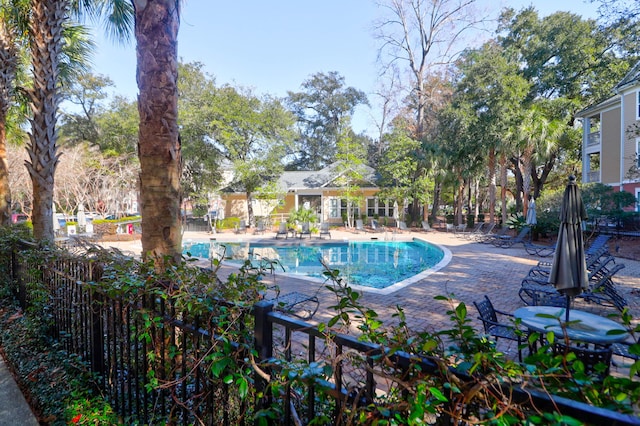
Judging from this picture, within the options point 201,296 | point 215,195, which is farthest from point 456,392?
point 215,195

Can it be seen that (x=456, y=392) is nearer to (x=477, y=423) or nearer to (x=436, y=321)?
(x=477, y=423)

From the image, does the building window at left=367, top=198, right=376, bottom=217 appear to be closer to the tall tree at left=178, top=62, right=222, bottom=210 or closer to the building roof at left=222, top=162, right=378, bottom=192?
the building roof at left=222, top=162, right=378, bottom=192

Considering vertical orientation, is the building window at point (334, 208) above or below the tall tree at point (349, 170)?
below

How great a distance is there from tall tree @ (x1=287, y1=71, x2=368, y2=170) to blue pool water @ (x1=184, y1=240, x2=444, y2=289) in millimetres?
25129

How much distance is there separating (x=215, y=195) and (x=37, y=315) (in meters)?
24.5

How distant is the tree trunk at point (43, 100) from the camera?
652cm

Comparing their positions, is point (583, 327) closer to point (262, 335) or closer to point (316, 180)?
point (262, 335)

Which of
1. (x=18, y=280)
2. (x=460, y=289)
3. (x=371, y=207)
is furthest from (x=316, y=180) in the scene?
(x=18, y=280)

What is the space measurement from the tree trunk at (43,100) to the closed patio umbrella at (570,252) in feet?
28.9

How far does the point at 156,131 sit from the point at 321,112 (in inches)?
1666

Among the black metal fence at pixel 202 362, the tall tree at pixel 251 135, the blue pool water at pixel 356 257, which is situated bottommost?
the blue pool water at pixel 356 257

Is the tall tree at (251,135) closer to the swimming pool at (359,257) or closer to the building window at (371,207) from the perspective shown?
the swimming pool at (359,257)

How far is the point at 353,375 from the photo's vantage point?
1825mm

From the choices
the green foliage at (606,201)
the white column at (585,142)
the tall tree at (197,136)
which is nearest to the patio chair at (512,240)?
the green foliage at (606,201)
